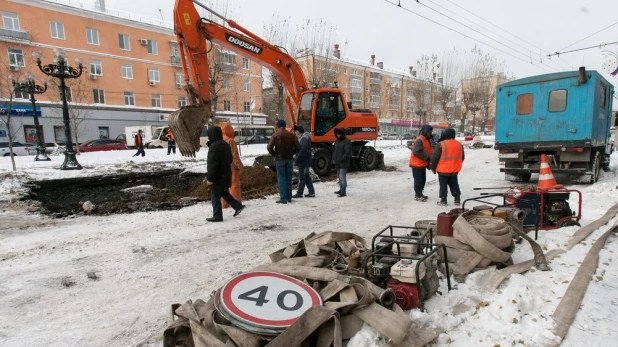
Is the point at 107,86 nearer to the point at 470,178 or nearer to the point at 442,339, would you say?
the point at 470,178

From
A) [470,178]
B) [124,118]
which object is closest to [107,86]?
[124,118]

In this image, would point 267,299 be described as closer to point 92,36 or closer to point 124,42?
point 92,36

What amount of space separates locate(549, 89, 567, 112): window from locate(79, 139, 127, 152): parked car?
90.6 feet

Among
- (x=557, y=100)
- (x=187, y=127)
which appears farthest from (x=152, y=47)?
(x=557, y=100)

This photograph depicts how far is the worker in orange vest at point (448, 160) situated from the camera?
704 cm

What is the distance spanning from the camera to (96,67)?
A: 1383 inches

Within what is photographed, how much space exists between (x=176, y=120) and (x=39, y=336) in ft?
17.8

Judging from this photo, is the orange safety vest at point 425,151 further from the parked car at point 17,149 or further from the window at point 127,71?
the window at point 127,71

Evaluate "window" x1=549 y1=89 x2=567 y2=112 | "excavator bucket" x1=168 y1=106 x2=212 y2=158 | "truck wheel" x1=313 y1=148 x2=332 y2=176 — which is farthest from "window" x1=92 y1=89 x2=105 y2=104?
"window" x1=549 y1=89 x2=567 y2=112

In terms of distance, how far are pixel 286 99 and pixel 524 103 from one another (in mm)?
7183

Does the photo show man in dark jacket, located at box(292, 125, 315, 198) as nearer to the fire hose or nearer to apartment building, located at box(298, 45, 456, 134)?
the fire hose

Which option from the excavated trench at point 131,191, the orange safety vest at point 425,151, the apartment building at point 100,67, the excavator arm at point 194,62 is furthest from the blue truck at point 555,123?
the apartment building at point 100,67

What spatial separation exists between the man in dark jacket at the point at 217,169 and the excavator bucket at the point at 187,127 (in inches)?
64.4

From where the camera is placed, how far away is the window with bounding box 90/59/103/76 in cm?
3475
